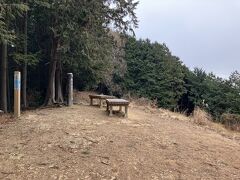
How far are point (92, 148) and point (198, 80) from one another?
853 inches

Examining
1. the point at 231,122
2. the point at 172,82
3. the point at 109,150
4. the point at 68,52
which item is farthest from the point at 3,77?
the point at 172,82

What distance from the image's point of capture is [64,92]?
2072 cm

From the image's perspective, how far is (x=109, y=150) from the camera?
9.02m

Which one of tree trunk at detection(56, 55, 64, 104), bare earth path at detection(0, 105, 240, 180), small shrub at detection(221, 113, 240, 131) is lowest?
small shrub at detection(221, 113, 240, 131)

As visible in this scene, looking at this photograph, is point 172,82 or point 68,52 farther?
point 172,82

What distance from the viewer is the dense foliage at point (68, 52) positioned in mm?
15039

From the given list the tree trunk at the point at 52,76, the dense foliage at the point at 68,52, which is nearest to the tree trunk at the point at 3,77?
the dense foliage at the point at 68,52

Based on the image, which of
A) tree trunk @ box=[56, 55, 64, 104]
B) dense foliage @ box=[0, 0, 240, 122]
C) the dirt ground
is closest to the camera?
the dirt ground

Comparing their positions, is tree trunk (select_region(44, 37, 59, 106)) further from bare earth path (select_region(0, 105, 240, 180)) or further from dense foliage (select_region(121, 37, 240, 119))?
dense foliage (select_region(121, 37, 240, 119))

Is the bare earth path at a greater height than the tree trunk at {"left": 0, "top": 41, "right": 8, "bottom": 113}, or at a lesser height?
lesser

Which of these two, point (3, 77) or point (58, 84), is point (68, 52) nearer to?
point (58, 84)

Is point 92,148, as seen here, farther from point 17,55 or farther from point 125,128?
point 17,55

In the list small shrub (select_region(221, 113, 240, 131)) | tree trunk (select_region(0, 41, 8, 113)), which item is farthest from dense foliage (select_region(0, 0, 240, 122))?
small shrub (select_region(221, 113, 240, 131))

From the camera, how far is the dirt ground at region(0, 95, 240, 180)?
801cm
